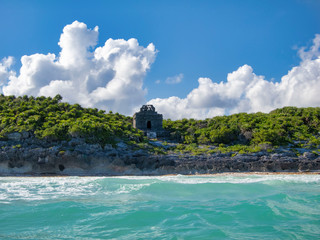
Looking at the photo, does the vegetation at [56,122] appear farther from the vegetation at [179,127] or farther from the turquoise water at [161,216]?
the turquoise water at [161,216]

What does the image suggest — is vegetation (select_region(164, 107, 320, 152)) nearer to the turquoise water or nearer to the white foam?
the white foam

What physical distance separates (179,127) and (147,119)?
17.5 ft

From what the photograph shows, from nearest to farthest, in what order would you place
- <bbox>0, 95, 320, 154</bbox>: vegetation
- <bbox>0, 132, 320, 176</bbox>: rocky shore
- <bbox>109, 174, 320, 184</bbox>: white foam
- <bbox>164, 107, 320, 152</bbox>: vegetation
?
1. <bbox>109, 174, 320, 184</bbox>: white foam
2. <bbox>0, 132, 320, 176</bbox>: rocky shore
3. <bbox>0, 95, 320, 154</bbox>: vegetation
4. <bbox>164, 107, 320, 152</bbox>: vegetation

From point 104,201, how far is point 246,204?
597cm

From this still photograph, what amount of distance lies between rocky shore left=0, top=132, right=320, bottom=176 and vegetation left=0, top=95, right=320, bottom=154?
6.08ft

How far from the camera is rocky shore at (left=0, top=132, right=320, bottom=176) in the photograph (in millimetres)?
25981

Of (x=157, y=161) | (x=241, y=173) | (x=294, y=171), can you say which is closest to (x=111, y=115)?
(x=157, y=161)

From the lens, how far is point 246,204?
34.0ft

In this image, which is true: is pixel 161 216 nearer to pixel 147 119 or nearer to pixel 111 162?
pixel 111 162

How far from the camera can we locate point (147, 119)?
4122cm

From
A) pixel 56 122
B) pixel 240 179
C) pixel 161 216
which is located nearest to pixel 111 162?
pixel 56 122

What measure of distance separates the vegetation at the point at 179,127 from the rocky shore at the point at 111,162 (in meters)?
1.85

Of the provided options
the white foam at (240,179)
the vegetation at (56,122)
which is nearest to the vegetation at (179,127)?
the vegetation at (56,122)

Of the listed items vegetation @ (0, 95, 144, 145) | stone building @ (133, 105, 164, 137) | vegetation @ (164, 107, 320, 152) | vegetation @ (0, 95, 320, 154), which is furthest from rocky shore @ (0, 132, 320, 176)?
stone building @ (133, 105, 164, 137)
